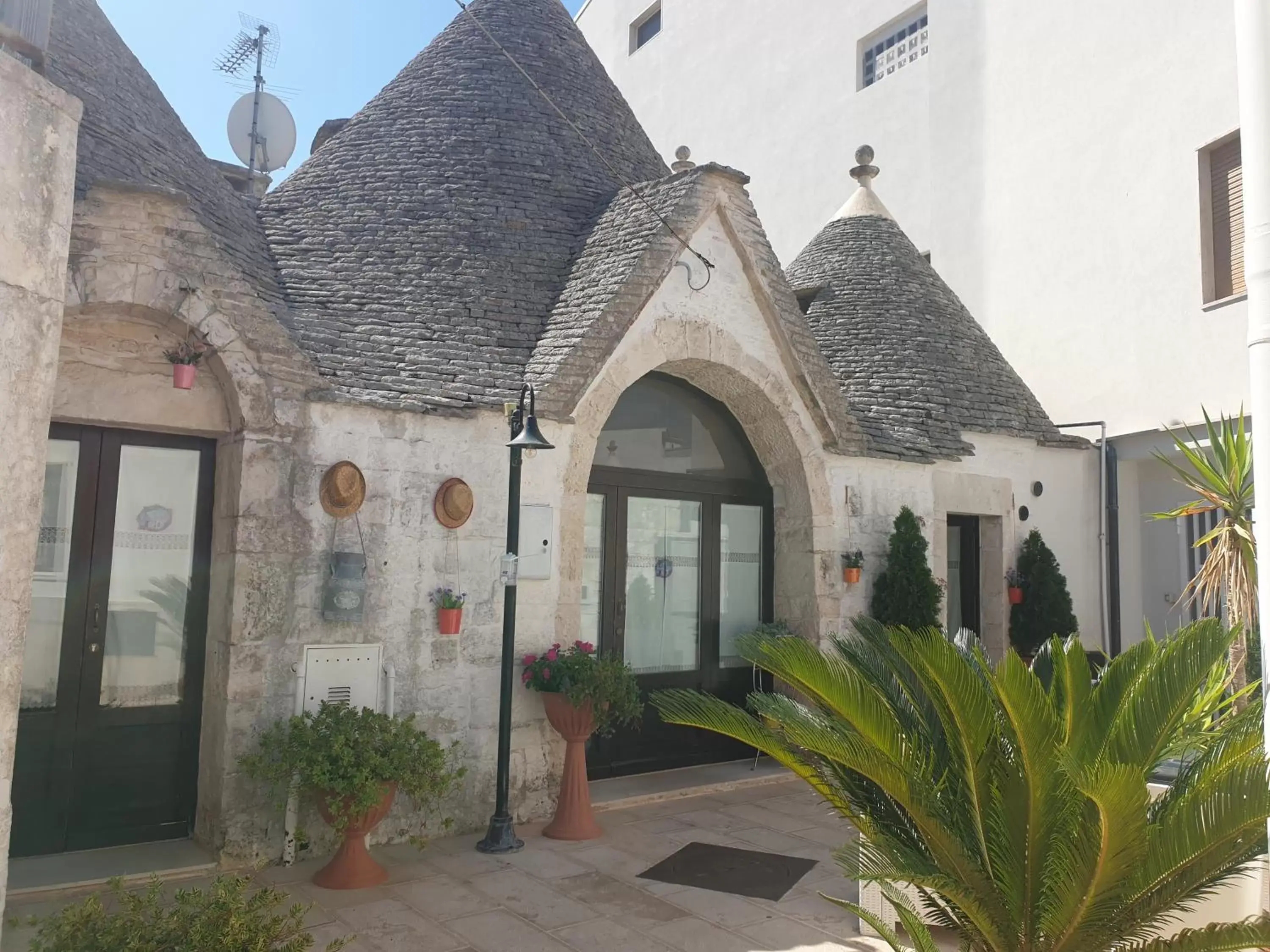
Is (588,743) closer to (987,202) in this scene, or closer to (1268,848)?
(1268,848)

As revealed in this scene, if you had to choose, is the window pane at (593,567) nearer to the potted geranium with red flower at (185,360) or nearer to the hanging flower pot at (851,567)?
the hanging flower pot at (851,567)

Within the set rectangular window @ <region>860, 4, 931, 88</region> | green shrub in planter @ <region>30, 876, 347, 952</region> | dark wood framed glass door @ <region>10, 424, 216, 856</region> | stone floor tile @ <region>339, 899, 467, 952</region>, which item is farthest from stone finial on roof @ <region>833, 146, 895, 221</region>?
green shrub in planter @ <region>30, 876, 347, 952</region>

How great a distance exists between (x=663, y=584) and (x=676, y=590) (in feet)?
0.55

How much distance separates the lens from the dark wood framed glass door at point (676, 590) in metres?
8.29

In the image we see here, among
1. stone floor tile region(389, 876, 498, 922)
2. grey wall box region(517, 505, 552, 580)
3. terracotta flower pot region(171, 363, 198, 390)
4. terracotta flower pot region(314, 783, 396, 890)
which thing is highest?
terracotta flower pot region(171, 363, 198, 390)

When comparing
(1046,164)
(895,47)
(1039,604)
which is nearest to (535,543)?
A: (1039,604)

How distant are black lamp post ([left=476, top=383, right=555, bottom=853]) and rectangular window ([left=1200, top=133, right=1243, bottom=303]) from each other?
848 cm

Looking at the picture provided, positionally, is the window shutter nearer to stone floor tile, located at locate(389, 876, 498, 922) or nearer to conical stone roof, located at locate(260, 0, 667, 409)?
conical stone roof, located at locate(260, 0, 667, 409)

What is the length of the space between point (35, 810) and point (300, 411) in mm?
2753

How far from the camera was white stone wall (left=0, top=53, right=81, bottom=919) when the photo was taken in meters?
3.10

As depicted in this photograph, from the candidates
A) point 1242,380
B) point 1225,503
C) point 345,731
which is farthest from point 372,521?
point 1242,380

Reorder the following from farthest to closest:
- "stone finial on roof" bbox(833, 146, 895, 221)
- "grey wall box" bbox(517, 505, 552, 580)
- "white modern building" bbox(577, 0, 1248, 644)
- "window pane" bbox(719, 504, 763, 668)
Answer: "stone finial on roof" bbox(833, 146, 895, 221) → "white modern building" bbox(577, 0, 1248, 644) → "window pane" bbox(719, 504, 763, 668) → "grey wall box" bbox(517, 505, 552, 580)

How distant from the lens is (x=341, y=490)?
20.5ft

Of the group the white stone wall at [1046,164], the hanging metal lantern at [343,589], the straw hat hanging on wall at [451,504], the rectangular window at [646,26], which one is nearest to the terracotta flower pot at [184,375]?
the hanging metal lantern at [343,589]
